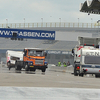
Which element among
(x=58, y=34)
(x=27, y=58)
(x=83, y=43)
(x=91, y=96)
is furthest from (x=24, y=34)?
(x=91, y=96)

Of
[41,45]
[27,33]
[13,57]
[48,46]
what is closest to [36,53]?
[13,57]

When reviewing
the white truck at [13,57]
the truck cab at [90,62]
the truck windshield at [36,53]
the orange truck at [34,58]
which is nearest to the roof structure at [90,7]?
the orange truck at [34,58]

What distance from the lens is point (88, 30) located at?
82.2 m

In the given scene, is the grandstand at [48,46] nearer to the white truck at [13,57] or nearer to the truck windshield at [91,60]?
the white truck at [13,57]

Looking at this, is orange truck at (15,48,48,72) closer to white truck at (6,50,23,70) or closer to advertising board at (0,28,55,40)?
white truck at (6,50,23,70)

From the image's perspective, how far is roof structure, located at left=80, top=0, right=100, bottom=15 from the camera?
31952 mm

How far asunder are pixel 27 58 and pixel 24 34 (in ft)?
48.7

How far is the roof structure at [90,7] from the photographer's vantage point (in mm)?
31952

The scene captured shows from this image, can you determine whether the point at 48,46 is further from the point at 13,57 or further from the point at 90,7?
the point at 90,7

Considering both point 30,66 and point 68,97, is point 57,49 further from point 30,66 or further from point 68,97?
point 68,97

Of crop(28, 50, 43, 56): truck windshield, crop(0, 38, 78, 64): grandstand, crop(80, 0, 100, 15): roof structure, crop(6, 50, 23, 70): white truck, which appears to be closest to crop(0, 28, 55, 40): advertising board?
crop(6, 50, 23, 70): white truck

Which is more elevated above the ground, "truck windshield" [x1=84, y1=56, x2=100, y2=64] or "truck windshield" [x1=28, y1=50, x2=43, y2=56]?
"truck windshield" [x1=28, y1=50, x2=43, y2=56]

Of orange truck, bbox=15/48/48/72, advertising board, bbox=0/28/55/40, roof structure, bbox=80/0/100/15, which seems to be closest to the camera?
orange truck, bbox=15/48/48/72

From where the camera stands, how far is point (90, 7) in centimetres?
3325
